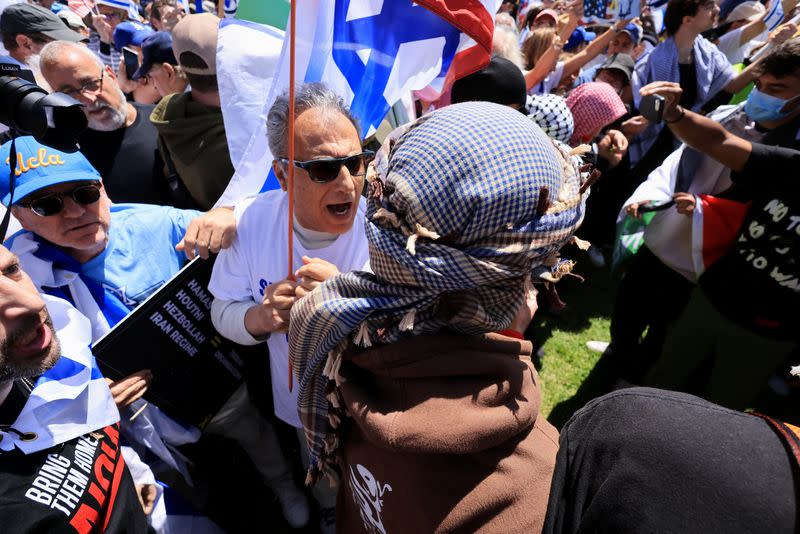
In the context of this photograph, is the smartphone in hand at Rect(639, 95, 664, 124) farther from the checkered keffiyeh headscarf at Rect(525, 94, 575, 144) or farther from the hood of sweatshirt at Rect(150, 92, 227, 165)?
the hood of sweatshirt at Rect(150, 92, 227, 165)

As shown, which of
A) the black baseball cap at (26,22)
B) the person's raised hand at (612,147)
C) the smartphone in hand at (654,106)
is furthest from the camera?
the black baseball cap at (26,22)

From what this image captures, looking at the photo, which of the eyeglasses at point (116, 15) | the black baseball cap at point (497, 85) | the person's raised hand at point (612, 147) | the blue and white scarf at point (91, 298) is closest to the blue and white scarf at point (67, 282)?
the blue and white scarf at point (91, 298)

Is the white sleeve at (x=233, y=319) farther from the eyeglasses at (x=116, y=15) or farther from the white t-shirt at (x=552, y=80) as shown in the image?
the eyeglasses at (x=116, y=15)

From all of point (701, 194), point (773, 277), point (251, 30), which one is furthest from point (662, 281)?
point (251, 30)

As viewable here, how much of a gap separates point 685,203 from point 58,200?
3.19m

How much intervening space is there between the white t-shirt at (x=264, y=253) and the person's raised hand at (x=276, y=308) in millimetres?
206

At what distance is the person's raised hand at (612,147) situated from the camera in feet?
11.3

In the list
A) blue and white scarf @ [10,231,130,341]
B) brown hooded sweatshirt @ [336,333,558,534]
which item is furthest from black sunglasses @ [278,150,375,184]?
blue and white scarf @ [10,231,130,341]

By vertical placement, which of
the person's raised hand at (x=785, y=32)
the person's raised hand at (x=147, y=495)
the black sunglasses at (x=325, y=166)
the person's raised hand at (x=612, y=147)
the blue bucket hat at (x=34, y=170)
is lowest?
the person's raised hand at (x=147, y=495)

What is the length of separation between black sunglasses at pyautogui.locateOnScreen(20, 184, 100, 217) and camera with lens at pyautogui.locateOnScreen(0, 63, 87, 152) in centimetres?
44

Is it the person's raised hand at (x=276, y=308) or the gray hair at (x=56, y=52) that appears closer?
the person's raised hand at (x=276, y=308)

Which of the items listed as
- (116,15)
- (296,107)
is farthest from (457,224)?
(116,15)

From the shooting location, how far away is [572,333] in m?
4.05

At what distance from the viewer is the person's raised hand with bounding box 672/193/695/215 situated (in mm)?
2566
